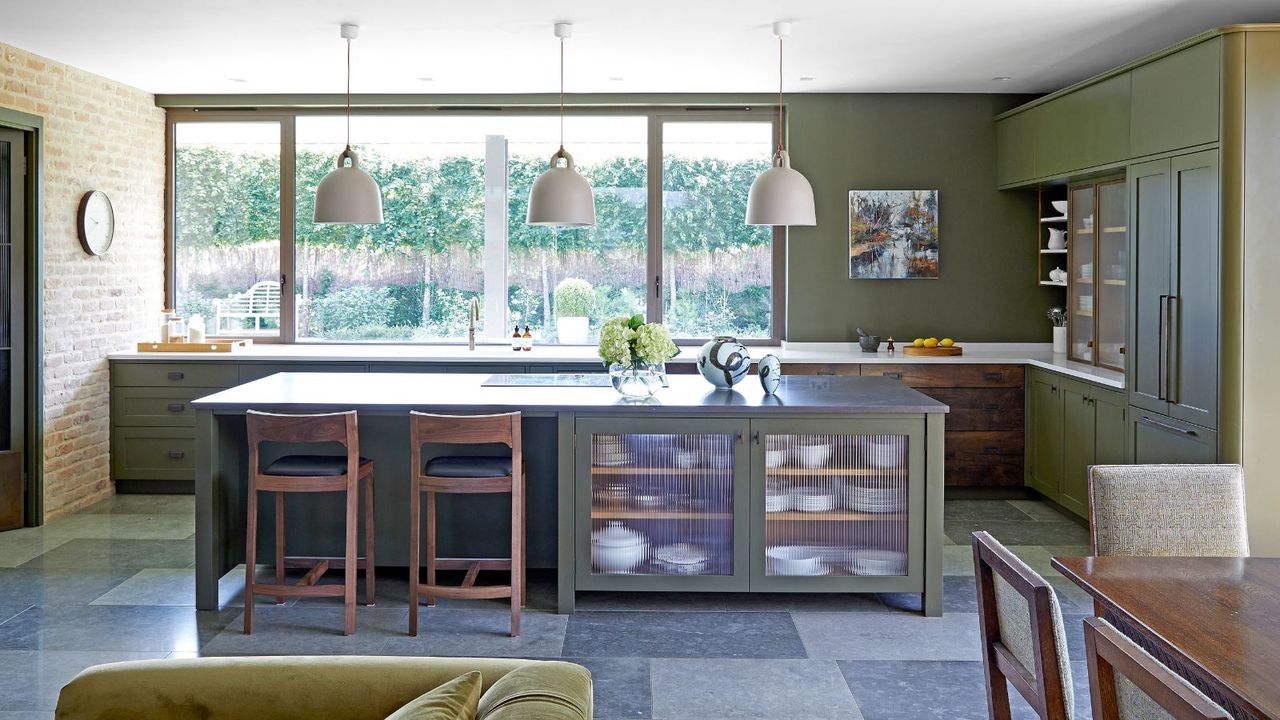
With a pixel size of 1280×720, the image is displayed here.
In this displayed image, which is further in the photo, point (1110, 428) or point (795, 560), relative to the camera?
point (1110, 428)

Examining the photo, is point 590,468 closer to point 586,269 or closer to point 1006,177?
point 586,269

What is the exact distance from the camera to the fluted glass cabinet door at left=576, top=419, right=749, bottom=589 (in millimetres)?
4633

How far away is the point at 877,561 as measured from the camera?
4.67m

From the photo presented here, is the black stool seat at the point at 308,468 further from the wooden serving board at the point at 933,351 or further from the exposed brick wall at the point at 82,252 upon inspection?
the wooden serving board at the point at 933,351

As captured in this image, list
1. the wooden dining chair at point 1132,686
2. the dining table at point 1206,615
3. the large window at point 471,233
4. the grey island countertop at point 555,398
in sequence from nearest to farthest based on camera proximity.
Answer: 1. the wooden dining chair at point 1132,686
2. the dining table at point 1206,615
3. the grey island countertop at point 555,398
4. the large window at point 471,233

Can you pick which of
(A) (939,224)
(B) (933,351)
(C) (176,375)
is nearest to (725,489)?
(B) (933,351)

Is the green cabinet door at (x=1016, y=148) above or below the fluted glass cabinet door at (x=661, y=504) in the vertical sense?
above

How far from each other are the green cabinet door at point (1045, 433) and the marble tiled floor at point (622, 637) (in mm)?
1216

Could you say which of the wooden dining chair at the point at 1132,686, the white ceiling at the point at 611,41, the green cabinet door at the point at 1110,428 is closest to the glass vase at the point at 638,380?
the white ceiling at the point at 611,41

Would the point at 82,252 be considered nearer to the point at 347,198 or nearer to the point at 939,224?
the point at 347,198

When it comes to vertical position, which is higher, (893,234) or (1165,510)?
(893,234)

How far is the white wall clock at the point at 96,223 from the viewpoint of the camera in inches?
262

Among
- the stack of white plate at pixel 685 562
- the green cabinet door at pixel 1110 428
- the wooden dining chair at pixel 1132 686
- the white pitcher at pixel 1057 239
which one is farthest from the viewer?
the white pitcher at pixel 1057 239

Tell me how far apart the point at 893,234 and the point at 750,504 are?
3.52 metres
